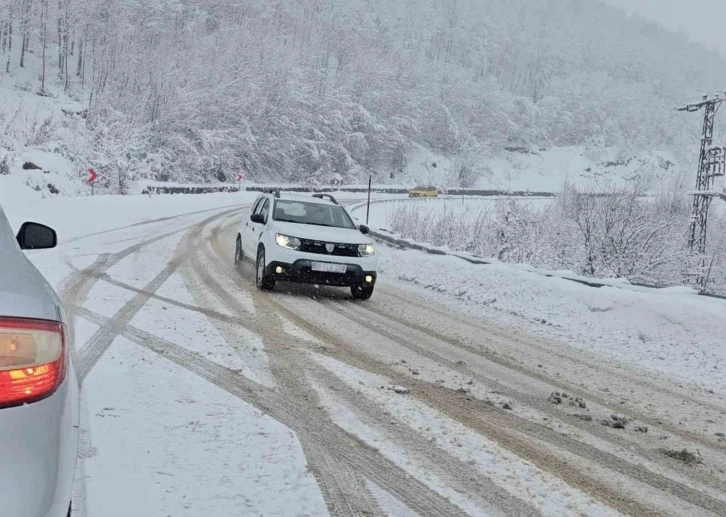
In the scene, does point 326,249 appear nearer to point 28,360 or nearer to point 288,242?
point 288,242

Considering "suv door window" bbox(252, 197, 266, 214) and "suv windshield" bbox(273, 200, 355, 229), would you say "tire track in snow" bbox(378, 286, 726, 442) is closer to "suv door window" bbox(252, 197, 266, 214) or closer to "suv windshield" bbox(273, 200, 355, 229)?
"suv windshield" bbox(273, 200, 355, 229)

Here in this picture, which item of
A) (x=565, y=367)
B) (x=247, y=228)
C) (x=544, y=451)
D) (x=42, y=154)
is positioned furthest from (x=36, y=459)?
(x=42, y=154)

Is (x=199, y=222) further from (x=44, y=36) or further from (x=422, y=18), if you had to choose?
(x=422, y=18)

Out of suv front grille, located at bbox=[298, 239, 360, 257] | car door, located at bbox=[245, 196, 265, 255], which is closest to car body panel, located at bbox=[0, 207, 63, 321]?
suv front grille, located at bbox=[298, 239, 360, 257]

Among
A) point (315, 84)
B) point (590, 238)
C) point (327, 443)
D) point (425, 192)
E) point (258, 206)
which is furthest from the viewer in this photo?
point (315, 84)

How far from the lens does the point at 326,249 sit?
9.82 meters

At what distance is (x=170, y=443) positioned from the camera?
3783 millimetres

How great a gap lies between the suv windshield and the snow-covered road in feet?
8.50

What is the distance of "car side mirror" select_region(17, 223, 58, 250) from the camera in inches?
136

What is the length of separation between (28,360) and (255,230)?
9372 mm

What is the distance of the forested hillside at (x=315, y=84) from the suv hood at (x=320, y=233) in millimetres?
21424

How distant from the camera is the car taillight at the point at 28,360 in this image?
178 centimetres

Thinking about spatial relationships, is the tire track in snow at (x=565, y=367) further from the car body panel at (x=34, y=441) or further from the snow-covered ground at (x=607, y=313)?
the car body panel at (x=34, y=441)

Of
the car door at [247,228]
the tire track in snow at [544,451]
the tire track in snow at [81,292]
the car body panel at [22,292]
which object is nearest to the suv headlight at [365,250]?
the car door at [247,228]
